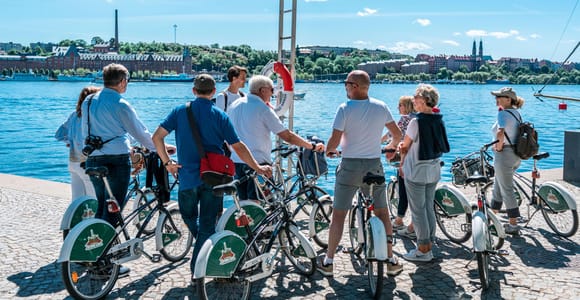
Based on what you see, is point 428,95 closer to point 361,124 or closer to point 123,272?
point 361,124

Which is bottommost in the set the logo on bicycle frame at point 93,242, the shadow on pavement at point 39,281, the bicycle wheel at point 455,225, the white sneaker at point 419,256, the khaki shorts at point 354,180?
the shadow on pavement at point 39,281

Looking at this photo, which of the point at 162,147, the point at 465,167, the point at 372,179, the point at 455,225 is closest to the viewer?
the point at 162,147

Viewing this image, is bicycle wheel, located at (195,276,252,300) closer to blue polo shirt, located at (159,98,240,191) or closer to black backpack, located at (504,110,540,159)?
blue polo shirt, located at (159,98,240,191)

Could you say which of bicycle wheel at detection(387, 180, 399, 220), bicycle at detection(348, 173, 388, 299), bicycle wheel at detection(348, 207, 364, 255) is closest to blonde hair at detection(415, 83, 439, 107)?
bicycle at detection(348, 173, 388, 299)

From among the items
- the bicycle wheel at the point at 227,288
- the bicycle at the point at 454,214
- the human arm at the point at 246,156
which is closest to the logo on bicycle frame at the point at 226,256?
the bicycle wheel at the point at 227,288

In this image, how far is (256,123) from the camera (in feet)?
17.1

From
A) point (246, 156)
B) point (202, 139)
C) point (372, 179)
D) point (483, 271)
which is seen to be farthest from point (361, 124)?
point (483, 271)

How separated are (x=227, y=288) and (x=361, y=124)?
1613mm

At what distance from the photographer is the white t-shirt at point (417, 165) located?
199 inches

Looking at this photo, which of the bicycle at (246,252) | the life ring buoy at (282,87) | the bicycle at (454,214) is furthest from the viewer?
the life ring buoy at (282,87)

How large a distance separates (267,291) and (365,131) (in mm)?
1467

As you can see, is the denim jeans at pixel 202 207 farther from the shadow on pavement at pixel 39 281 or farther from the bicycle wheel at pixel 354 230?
the bicycle wheel at pixel 354 230

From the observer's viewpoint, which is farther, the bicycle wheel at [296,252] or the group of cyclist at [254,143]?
the bicycle wheel at [296,252]

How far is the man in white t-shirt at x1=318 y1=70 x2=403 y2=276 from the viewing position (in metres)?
4.61
